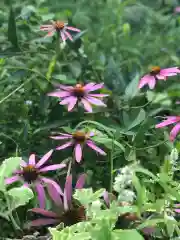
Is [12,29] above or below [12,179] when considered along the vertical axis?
above

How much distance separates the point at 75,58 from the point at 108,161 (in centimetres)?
28

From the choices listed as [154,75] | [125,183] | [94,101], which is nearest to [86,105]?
[94,101]

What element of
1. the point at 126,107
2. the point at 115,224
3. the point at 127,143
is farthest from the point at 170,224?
the point at 126,107

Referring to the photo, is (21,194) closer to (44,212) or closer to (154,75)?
(44,212)

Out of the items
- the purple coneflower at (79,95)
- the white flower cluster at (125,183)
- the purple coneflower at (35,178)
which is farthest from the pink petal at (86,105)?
the white flower cluster at (125,183)

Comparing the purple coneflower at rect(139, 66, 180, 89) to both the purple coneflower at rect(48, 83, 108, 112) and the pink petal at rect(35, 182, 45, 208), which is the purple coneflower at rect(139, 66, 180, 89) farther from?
the pink petal at rect(35, 182, 45, 208)

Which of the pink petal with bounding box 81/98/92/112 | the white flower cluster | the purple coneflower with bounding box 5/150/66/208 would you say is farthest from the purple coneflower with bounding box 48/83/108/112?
the white flower cluster

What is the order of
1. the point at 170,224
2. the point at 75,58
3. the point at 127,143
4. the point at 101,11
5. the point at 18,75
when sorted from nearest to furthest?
the point at 170,224
the point at 127,143
the point at 18,75
the point at 75,58
the point at 101,11

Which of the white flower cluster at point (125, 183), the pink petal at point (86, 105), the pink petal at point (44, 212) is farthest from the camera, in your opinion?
the pink petal at point (86, 105)

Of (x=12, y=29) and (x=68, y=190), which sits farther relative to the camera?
(x=12, y=29)

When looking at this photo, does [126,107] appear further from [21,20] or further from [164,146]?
[21,20]

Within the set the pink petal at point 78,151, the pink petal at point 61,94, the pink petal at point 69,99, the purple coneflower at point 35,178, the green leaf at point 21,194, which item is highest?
the pink petal at point 61,94

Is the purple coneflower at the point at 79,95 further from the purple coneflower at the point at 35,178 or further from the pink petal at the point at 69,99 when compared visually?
the purple coneflower at the point at 35,178

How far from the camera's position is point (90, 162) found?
2.03ft
